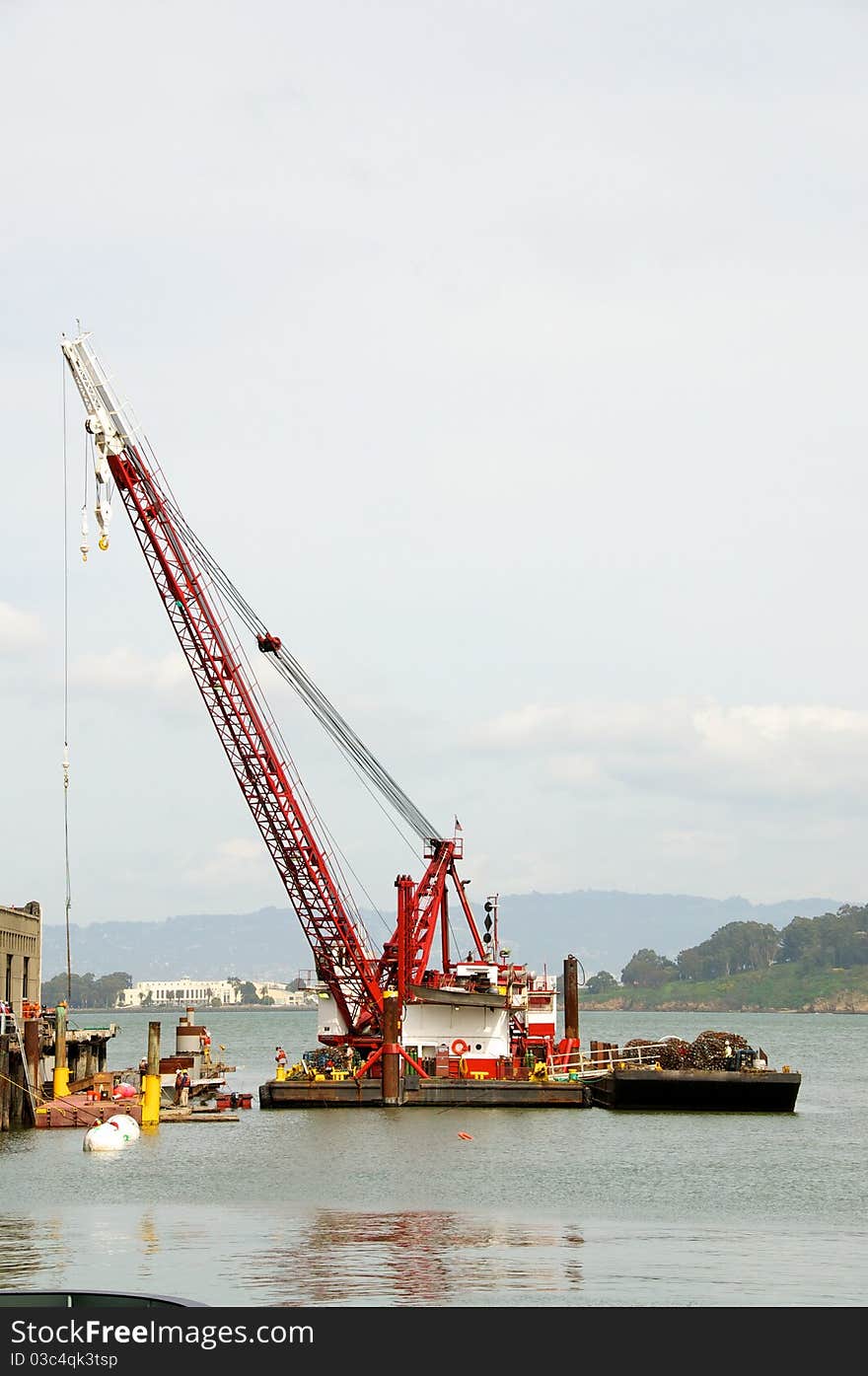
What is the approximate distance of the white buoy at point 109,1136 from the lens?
56.7 m

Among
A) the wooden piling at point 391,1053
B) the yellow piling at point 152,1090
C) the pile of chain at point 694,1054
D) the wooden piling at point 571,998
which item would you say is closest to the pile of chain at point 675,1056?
the pile of chain at point 694,1054

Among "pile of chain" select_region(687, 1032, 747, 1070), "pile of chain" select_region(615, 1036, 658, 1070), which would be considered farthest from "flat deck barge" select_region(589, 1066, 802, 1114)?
"pile of chain" select_region(615, 1036, 658, 1070)

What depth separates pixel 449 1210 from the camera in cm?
4253

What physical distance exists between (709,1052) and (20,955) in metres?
29.9

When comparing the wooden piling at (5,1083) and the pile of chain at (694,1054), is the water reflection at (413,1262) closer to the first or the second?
the wooden piling at (5,1083)

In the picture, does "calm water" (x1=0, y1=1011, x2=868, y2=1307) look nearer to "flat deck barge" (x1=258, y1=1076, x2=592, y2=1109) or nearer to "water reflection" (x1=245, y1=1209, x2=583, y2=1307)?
"water reflection" (x1=245, y1=1209, x2=583, y2=1307)

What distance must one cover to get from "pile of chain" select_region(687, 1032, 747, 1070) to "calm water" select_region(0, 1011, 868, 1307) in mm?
2225

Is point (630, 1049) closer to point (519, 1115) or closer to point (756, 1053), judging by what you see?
point (756, 1053)

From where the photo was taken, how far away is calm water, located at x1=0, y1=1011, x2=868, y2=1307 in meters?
31.3

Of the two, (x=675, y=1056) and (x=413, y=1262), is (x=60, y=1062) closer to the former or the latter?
(x=675, y=1056)

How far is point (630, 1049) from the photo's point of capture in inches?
3103

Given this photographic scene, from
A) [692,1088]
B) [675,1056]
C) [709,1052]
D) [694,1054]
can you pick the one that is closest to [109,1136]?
[692,1088]

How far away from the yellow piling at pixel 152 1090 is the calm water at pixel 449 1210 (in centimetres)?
155
